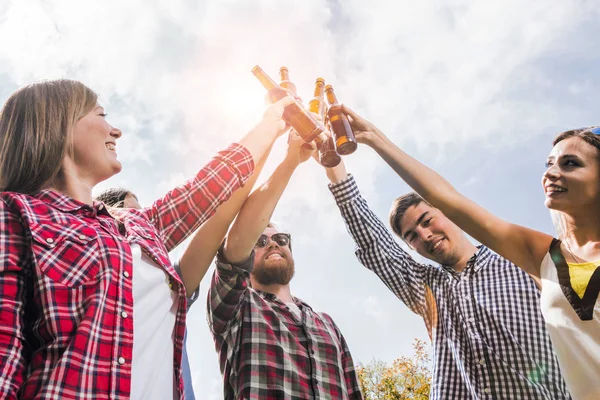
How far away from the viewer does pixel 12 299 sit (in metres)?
1.56

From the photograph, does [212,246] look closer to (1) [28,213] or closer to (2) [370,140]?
(1) [28,213]

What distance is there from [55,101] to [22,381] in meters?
1.19

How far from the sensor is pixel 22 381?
1.51m

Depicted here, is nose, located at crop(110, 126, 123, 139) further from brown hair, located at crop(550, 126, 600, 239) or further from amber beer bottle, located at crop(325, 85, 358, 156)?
brown hair, located at crop(550, 126, 600, 239)

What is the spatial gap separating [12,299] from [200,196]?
3.43 feet

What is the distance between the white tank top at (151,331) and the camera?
5.78 feet

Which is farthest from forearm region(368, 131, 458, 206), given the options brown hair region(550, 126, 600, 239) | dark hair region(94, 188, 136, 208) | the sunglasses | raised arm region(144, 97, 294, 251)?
dark hair region(94, 188, 136, 208)

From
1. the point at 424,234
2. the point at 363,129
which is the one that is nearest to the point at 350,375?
the point at 424,234

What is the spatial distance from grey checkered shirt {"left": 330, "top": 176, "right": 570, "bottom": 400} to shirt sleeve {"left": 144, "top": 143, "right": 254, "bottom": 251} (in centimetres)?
223

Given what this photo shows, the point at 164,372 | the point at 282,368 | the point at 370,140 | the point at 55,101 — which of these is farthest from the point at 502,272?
the point at 55,101

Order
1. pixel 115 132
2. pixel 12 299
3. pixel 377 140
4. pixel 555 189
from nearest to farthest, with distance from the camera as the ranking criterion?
pixel 12 299, pixel 115 132, pixel 555 189, pixel 377 140

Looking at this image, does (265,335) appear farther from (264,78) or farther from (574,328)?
(264,78)

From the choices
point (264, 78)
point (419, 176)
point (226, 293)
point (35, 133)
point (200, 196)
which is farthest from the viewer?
point (264, 78)

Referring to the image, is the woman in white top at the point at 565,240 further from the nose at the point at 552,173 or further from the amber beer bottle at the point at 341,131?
the amber beer bottle at the point at 341,131
